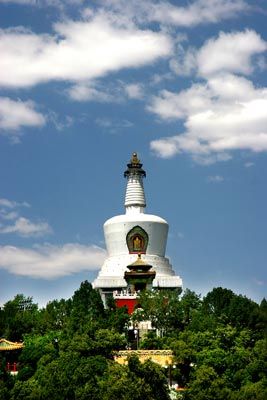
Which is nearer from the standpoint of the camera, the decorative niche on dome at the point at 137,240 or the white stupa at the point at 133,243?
the white stupa at the point at 133,243

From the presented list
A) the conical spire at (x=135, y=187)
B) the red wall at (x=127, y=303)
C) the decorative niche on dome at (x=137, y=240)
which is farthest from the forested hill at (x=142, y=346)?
the conical spire at (x=135, y=187)

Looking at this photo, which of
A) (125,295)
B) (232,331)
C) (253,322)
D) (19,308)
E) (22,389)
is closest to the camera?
(22,389)

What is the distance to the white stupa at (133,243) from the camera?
48.6 meters

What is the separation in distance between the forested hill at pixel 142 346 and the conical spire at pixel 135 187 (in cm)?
1125

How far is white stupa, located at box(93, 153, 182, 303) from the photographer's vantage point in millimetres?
48594

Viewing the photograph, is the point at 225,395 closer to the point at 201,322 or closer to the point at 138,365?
the point at 138,365

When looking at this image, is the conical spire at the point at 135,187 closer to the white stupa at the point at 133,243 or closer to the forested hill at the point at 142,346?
the white stupa at the point at 133,243

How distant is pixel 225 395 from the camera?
27.4 meters

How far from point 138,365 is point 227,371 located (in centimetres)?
489

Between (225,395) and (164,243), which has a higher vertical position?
(164,243)

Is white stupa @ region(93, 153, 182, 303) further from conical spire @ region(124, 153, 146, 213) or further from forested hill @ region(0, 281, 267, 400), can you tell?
forested hill @ region(0, 281, 267, 400)

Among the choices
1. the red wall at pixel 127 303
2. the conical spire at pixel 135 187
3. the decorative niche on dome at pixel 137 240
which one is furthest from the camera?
the conical spire at pixel 135 187

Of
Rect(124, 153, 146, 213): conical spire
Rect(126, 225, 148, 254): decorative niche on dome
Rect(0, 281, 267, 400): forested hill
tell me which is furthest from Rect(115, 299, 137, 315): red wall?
Rect(124, 153, 146, 213): conical spire

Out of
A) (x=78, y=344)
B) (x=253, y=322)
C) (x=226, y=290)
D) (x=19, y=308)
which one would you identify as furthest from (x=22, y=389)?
(x=19, y=308)
